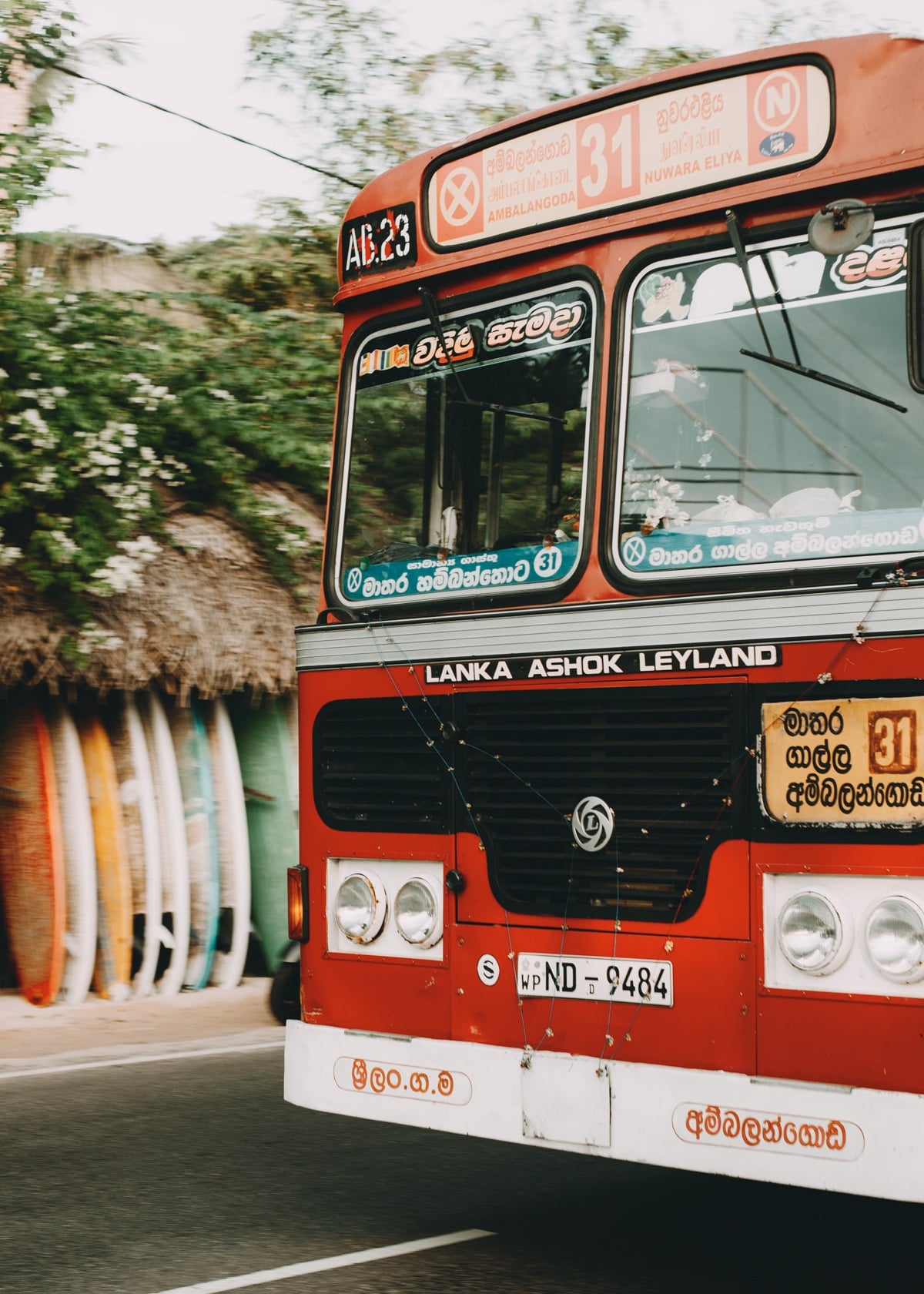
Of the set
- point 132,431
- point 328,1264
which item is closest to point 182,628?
point 132,431

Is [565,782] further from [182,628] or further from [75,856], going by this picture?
[75,856]

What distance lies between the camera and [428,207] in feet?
16.5

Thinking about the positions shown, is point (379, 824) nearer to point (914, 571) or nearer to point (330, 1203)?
point (330, 1203)

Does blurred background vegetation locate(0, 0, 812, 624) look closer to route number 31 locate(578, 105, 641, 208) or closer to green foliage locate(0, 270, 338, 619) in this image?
green foliage locate(0, 270, 338, 619)

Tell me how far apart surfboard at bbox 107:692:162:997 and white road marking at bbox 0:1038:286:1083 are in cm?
129

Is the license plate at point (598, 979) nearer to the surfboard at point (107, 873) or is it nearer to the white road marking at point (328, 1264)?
the white road marking at point (328, 1264)

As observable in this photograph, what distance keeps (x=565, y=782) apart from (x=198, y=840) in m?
5.74

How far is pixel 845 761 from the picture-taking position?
3.94 metres

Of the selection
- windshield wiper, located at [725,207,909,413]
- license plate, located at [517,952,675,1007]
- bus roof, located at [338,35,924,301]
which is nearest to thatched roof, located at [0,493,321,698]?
bus roof, located at [338,35,924,301]

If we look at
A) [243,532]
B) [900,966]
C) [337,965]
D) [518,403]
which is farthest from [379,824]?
[243,532]

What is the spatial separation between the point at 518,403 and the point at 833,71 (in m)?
1.25

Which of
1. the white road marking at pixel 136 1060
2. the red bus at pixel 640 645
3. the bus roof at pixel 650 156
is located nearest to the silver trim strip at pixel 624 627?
the red bus at pixel 640 645

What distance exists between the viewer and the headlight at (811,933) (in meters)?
3.93

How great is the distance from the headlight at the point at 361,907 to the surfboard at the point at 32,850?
4663 millimetres
